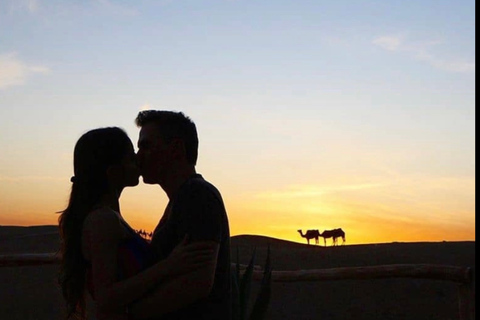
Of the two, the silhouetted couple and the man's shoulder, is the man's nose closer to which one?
the silhouetted couple

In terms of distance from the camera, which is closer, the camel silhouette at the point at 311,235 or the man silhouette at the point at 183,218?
the man silhouette at the point at 183,218

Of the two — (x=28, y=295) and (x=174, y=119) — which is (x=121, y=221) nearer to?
(x=174, y=119)

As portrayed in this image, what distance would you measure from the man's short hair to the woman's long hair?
12 centimetres

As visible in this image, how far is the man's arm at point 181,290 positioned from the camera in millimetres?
2176

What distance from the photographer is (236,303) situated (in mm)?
3492

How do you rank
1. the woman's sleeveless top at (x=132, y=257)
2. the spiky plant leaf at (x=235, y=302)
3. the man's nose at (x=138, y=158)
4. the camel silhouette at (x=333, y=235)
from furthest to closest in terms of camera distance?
1. the camel silhouette at (x=333, y=235)
2. the spiky plant leaf at (x=235, y=302)
3. the man's nose at (x=138, y=158)
4. the woman's sleeveless top at (x=132, y=257)

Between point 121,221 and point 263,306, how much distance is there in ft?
5.82

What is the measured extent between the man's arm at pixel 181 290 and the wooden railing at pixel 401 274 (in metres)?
3.82

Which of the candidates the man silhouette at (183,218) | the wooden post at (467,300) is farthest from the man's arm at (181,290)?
the wooden post at (467,300)

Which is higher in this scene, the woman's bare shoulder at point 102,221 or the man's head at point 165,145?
the man's head at point 165,145

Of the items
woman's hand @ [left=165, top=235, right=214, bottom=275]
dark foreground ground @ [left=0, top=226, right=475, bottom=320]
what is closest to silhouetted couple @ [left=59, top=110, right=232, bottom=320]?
woman's hand @ [left=165, top=235, right=214, bottom=275]

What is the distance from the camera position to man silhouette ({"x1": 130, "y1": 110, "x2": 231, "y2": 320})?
86.4 inches

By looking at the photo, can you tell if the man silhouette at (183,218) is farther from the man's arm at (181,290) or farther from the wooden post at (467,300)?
the wooden post at (467,300)

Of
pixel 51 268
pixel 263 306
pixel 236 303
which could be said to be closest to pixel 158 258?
pixel 236 303
